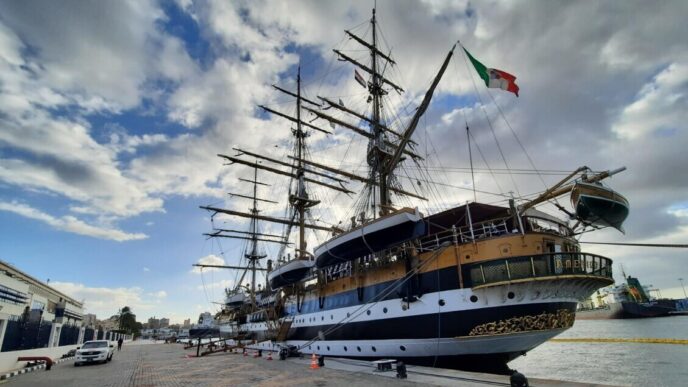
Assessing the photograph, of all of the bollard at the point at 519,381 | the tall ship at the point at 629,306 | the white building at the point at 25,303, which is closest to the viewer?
the bollard at the point at 519,381

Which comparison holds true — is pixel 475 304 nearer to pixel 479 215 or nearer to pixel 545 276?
pixel 545 276

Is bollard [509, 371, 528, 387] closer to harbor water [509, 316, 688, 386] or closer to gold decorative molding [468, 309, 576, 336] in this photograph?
gold decorative molding [468, 309, 576, 336]

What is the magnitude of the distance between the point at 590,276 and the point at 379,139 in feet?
47.2

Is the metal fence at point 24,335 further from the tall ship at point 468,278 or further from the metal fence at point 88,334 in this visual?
the metal fence at point 88,334

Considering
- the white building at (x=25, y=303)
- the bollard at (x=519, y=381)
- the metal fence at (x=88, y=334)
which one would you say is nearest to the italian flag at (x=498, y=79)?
the bollard at (x=519, y=381)

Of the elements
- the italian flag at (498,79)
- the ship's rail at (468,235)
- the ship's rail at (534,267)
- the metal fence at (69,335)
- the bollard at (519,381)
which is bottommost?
the metal fence at (69,335)

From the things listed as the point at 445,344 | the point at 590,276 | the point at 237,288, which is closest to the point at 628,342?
the point at 590,276

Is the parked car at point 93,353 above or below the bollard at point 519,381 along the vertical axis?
below

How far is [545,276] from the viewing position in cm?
1041

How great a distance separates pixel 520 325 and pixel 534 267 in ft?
6.30

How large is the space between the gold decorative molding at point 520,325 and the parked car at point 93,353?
700 inches

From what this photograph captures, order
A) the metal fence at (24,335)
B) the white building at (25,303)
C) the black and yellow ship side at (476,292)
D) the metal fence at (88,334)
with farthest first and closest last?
1. the metal fence at (88,334)
2. the white building at (25,303)
3. the metal fence at (24,335)
4. the black and yellow ship side at (476,292)

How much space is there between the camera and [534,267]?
1048 cm

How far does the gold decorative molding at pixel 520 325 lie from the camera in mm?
10508
